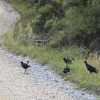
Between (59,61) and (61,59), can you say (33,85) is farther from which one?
(61,59)

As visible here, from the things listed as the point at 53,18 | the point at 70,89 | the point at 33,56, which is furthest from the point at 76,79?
the point at 53,18

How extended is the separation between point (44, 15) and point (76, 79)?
12.7 m

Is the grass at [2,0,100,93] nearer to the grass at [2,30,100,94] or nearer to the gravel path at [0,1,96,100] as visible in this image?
the grass at [2,30,100,94]

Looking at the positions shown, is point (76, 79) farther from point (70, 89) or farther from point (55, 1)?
point (55, 1)

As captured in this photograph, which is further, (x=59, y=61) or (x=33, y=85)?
(x=59, y=61)

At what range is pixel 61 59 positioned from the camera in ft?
60.6

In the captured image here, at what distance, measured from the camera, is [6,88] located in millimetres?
14227

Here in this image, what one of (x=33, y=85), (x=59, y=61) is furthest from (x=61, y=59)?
(x=33, y=85)

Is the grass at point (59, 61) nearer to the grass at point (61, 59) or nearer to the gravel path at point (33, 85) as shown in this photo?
the grass at point (61, 59)

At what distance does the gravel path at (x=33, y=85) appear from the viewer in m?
13.1

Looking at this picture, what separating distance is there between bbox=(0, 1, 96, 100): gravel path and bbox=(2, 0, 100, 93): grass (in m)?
0.36

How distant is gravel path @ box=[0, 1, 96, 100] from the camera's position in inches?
514

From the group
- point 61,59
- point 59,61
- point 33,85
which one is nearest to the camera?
point 33,85

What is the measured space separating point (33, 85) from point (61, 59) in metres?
4.07
